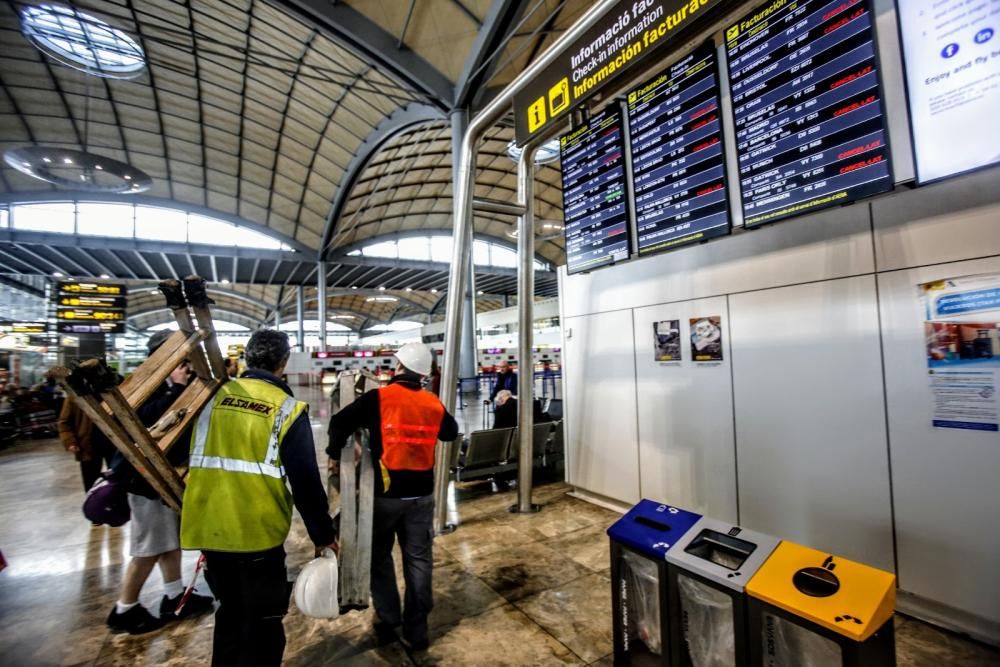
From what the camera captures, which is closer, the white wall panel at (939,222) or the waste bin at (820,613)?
the waste bin at (820,613)

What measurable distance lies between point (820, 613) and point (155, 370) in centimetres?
321

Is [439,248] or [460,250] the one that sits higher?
[439,248]

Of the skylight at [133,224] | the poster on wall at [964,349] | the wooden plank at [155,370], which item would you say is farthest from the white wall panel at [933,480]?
the skylight at [133,224]

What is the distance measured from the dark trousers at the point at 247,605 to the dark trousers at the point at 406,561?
617mm

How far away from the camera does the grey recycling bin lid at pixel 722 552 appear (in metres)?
1.76

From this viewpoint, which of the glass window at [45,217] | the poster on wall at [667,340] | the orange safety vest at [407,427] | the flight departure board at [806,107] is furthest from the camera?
the glass window at [45,217]

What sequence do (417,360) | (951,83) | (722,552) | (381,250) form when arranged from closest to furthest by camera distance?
(722,552)
(951,83)
(417,360)
(381,250)

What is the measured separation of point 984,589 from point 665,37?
367cm

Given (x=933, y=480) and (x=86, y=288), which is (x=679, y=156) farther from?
(x=86, y=288)

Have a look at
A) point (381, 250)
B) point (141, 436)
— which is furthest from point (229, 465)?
point (381, 250)

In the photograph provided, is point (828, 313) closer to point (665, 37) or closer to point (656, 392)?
point (656, 392)

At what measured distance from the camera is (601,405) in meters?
5.05

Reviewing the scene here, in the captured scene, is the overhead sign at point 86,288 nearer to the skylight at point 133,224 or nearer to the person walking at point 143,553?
the skylight at point 133,224

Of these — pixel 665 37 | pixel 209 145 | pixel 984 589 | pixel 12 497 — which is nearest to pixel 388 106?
pixel 209 145
